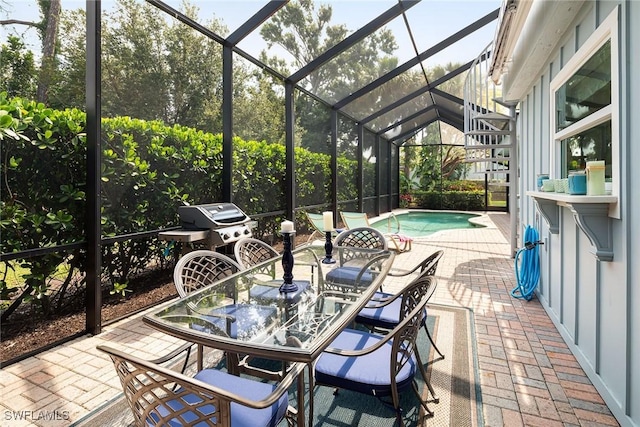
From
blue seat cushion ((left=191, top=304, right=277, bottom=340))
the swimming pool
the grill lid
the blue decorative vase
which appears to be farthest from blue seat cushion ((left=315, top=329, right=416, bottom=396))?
the swimming pool

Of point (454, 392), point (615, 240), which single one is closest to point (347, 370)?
point (454, 392)

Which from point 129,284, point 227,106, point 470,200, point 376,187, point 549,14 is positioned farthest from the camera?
point 470,200

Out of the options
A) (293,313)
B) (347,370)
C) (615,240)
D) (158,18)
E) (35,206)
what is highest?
(158,18)

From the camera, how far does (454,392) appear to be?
7.22ft

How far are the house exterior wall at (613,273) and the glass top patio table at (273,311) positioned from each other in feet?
4.27

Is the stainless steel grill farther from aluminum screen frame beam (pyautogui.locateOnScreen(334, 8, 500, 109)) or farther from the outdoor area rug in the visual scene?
aluminum screen frame beam (pyautogui.locateOnScreen(334, 8, 500, 109))

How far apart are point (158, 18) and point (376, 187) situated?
33.3ft

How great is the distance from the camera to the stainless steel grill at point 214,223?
3627 millimetres

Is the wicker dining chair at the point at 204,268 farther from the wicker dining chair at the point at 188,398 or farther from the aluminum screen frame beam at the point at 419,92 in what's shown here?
the aluminum screen frame beam at the point at 419,92

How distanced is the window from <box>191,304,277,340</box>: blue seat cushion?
1968mm

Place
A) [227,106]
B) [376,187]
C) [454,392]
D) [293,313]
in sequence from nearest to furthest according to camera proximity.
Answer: [293,313]
[454,392]
[227,106]
[376,187]

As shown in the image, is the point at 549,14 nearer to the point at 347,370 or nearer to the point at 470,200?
the point at 347,370

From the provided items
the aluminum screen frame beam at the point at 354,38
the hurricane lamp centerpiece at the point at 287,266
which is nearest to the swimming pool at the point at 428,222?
the aluminum screen frame beam at the point at 354,38

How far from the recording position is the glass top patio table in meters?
1.49
